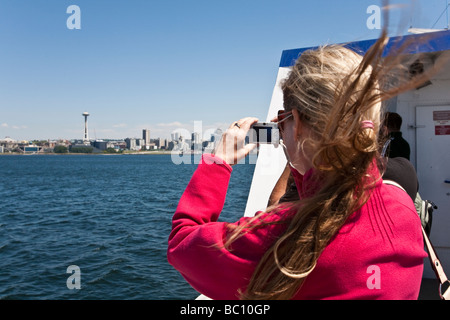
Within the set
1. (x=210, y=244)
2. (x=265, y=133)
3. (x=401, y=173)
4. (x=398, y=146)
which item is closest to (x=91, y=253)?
(x=398, y=146)

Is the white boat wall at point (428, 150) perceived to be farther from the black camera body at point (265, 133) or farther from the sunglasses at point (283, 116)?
the sunglasses at point (283, 116)

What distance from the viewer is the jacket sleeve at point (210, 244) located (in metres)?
0.98

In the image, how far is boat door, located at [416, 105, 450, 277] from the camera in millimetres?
5367

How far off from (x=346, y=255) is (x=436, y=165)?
17.7 ft

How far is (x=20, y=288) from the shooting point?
10.5 m

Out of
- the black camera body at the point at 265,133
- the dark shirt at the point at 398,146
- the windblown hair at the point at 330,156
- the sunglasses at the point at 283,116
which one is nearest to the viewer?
the windblown hair at the point at 330,156

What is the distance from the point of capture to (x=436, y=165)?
5.52m

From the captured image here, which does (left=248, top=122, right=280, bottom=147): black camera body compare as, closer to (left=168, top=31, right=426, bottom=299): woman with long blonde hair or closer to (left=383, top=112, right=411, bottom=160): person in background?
(left=168, top=31, right=426, bottom=299): woman with long blonde hair

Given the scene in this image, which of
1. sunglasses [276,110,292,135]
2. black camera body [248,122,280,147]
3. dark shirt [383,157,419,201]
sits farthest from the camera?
dark shirt [383,157,419,201]

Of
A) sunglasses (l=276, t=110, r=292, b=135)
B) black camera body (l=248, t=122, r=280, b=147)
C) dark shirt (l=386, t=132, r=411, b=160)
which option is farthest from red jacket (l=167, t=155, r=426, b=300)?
dark shirt (l=386, t=132, r=411, b=160)

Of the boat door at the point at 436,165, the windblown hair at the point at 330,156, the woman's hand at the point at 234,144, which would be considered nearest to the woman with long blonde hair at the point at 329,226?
the windblown hair at the point at 330,156
